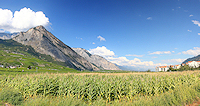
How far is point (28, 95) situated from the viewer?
14.1m

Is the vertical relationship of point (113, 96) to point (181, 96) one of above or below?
below

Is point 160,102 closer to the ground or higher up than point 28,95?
higher up

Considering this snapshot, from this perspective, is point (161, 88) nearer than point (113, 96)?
No

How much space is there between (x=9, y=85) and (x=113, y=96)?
51.1 ft

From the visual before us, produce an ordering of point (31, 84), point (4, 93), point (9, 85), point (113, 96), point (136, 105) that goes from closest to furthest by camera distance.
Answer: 1. point (136, 105)
2. point (4, 93)
3. point (113, 96)
4. point (31, 84)
5. point (9, 85)

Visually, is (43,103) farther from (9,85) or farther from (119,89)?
(9,85)

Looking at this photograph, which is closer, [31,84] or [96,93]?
[96,93]

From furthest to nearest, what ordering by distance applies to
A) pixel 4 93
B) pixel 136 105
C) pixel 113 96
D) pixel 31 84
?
pixel 31 84 → pixel 113 96 → pixel 4 93 → pixel 136 105

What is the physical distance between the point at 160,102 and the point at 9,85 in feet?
66.0

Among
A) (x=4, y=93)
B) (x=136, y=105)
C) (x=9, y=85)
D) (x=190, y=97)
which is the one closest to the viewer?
(x=136, y=105)

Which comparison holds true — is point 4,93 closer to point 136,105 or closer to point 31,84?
point 31,84

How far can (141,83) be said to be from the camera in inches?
591

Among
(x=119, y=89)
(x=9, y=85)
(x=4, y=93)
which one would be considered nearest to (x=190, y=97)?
(x=119, y=89)

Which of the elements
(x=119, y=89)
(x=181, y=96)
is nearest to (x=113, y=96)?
(x=119, y=89)
